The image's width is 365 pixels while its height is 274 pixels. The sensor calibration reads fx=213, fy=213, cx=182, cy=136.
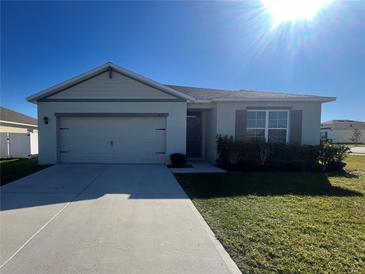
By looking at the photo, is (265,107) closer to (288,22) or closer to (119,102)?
(288,22)

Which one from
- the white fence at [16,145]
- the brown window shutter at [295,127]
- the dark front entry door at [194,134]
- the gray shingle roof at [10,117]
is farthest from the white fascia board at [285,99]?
the gray shingle roof at [10,117]

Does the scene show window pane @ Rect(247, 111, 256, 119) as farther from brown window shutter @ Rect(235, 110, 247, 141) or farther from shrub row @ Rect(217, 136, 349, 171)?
shrub row @ Rect(217, 136, 349, 171)

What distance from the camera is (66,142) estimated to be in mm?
10766

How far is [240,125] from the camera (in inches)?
424

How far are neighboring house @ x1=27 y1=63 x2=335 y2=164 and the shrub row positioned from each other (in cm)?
104

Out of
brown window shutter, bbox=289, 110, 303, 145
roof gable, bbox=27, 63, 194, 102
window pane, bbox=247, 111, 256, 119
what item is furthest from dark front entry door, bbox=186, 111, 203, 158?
brown window shutter, bbox=289, 110, 303, 145

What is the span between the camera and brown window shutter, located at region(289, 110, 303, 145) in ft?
35.3

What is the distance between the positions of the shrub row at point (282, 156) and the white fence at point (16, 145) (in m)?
12.8

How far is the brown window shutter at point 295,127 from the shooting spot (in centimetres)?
1075

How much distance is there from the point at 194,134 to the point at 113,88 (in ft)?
17.1

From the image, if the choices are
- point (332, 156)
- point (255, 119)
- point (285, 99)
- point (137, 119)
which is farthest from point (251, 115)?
point (137, 119)

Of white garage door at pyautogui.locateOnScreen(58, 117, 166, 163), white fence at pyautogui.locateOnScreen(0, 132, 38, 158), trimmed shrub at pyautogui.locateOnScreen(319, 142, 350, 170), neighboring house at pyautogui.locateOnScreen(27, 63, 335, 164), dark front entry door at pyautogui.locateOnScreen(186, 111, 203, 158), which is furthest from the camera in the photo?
white fence at pyautogui.locateOnScreen(0, 132, 38, 158)

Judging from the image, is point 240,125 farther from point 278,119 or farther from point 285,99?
point 285,99

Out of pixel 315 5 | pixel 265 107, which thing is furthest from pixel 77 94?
pixel 315 5
